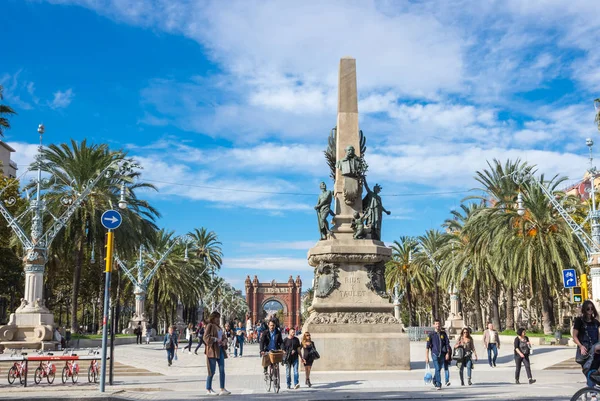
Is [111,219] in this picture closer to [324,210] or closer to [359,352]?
[324,210]

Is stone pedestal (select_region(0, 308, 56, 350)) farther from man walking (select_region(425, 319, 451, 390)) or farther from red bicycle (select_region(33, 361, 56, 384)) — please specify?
man walking (select_region(425, 319, 451, 390))

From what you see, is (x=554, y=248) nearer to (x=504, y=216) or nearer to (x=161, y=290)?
(x=504, y=216)

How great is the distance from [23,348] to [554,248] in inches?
986

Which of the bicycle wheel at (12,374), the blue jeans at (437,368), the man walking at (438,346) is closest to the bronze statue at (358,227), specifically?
the man walking at (438,346)

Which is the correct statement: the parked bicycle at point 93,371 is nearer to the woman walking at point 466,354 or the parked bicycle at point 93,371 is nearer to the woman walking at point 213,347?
the woman walking at point 213,347

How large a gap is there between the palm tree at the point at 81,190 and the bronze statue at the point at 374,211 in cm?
1688

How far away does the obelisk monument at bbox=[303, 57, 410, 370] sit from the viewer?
1666 centimetres

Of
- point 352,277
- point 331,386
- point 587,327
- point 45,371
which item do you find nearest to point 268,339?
point 352,277

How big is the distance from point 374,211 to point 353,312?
300cm

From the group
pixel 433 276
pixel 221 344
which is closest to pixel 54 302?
pixel 433 276

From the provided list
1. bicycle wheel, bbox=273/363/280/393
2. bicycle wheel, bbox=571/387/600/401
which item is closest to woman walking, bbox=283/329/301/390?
bicycle wheel, bbox=273/363/280/393

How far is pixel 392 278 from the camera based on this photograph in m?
56.5

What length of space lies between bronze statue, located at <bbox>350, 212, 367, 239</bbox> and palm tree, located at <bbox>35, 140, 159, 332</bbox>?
16.9 m

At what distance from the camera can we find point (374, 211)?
59.9 feet
